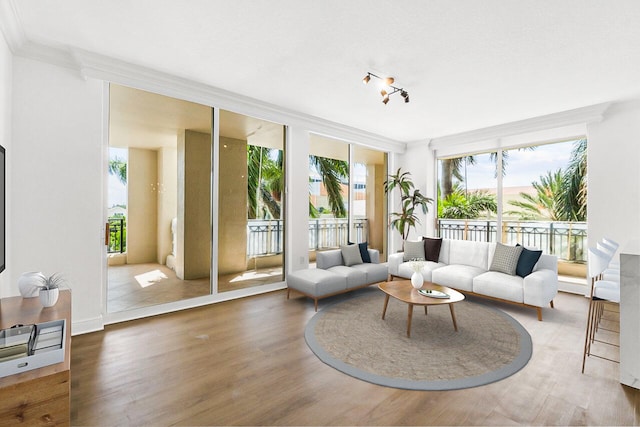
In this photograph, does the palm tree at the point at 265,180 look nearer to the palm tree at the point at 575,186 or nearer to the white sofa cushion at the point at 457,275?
the white sofa cushion at the point at 457,275

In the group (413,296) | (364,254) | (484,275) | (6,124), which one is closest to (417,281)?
(413,296)

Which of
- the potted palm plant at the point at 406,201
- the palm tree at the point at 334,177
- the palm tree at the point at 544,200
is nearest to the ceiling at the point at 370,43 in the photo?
the palm tree at the point at 544,200

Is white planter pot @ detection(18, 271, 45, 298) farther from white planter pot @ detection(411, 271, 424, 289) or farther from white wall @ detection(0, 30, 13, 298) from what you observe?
white planter pot @ detection(411, 271, 424, 289)

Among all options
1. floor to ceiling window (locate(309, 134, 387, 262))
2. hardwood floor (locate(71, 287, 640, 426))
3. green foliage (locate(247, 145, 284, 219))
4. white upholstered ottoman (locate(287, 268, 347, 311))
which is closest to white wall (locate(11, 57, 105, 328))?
hardwood floor (locate(71, 287, 640, 426))

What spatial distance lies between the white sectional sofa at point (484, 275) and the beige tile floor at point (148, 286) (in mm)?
3111

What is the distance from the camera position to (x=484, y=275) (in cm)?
421

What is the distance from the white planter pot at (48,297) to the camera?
2.06 meters

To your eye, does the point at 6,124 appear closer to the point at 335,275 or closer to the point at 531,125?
the point at 335,275

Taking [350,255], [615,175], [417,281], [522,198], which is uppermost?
[615,175]

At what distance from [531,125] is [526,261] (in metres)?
2.55

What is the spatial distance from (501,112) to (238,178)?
4.26 meters

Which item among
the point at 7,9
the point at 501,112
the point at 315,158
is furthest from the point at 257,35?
the point at 501,112

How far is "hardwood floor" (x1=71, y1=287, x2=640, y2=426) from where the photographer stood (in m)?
1.89

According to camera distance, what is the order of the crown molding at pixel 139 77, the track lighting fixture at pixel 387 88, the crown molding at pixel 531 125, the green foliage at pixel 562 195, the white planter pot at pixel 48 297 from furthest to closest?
the green foliage at pixel 562 195 → the crown molding at pixel 531 125 → the track lighting fixture at pixel 387 88 → the crown molding at pixel 139 77 → the white planter pot at pixel 48 297
